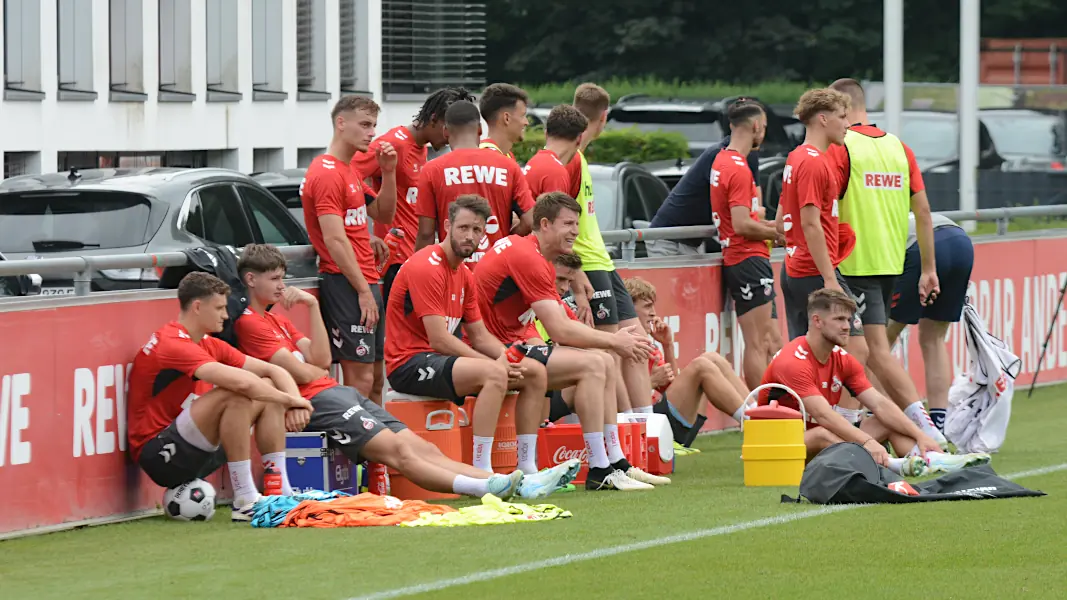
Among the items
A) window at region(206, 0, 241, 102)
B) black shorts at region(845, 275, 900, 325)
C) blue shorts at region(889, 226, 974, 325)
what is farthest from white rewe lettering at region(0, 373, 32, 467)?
window at region(206, 0, 241, 102)

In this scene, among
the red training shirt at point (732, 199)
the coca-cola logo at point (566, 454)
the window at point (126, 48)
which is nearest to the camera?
the coca-cola logo at point (566, 454)

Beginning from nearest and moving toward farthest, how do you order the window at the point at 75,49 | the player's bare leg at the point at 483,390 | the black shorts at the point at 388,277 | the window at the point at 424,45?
the player's bare leg at the point at 483,390
the black shorts at the point at 388,277
the window at the point at 75,49
the window at the point at 424,45

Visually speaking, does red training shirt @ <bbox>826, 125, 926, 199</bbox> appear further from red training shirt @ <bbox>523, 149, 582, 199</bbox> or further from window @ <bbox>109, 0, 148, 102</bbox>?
window @ <bbox>109, 0, 148, 102</bbox>

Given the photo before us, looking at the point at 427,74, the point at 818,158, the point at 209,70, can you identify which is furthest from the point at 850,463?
the point at 427,74

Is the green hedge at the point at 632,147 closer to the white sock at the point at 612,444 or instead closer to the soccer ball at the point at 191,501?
the white sock at the point at 612,444

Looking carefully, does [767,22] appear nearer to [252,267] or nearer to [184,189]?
[184,189]

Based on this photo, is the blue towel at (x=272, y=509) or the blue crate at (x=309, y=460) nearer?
the blue towel at (x=272, y=509)

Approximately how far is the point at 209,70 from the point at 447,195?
1967 centimetres

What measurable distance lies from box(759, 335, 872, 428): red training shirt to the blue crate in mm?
2623

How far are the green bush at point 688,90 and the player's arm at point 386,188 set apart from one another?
127ft

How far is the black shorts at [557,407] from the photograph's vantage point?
1256 centimetres

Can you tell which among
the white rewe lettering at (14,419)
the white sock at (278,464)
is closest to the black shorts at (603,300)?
the white sock at (278,464)

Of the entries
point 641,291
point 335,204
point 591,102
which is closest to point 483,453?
point 335,204

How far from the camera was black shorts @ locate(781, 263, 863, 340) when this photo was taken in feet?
43.4
